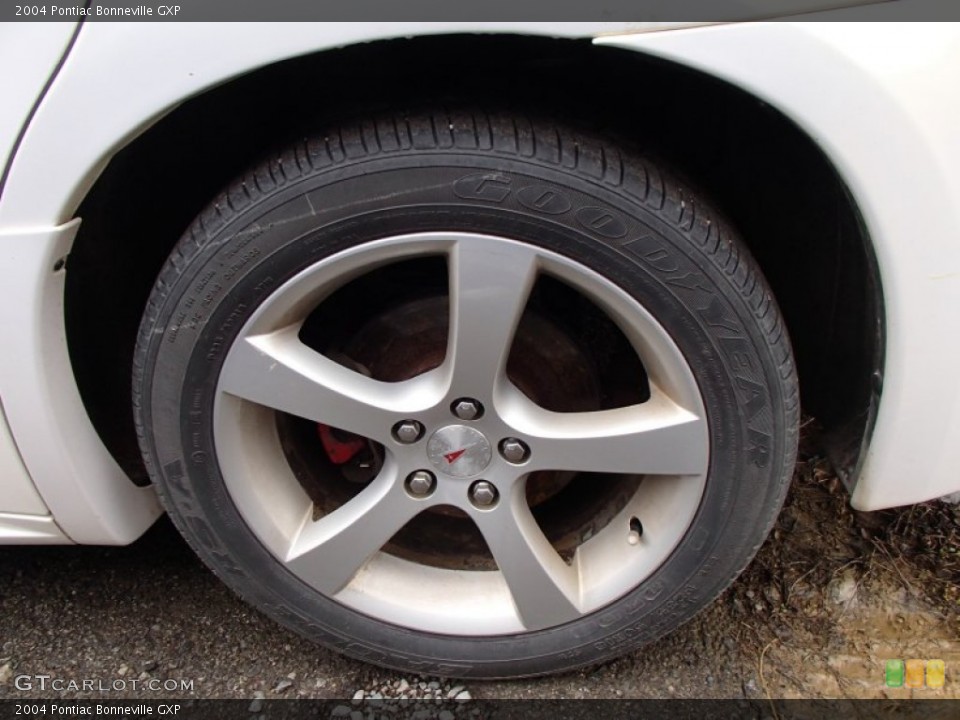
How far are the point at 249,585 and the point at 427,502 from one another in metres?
0.40

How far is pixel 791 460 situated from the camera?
139 cm

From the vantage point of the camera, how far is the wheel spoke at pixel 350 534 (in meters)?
1.48

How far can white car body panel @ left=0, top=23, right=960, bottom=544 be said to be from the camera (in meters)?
1.06

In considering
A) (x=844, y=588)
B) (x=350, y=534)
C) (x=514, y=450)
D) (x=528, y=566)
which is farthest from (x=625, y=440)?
(x=844, y=588)

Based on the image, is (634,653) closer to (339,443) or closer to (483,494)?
(483,494)

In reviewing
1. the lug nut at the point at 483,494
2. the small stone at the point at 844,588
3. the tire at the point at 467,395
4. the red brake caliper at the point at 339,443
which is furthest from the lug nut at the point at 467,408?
the small stone at the point at 844,588

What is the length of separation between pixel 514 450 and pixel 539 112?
559mm

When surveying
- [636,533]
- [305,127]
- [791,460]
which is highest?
[305,127]

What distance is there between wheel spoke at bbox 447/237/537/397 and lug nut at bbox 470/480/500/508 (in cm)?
22

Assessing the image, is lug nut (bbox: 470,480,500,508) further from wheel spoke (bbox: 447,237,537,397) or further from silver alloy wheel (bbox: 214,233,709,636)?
wheel spoke (bbox: 447,237,537,397)

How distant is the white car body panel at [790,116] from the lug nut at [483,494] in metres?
0.65
